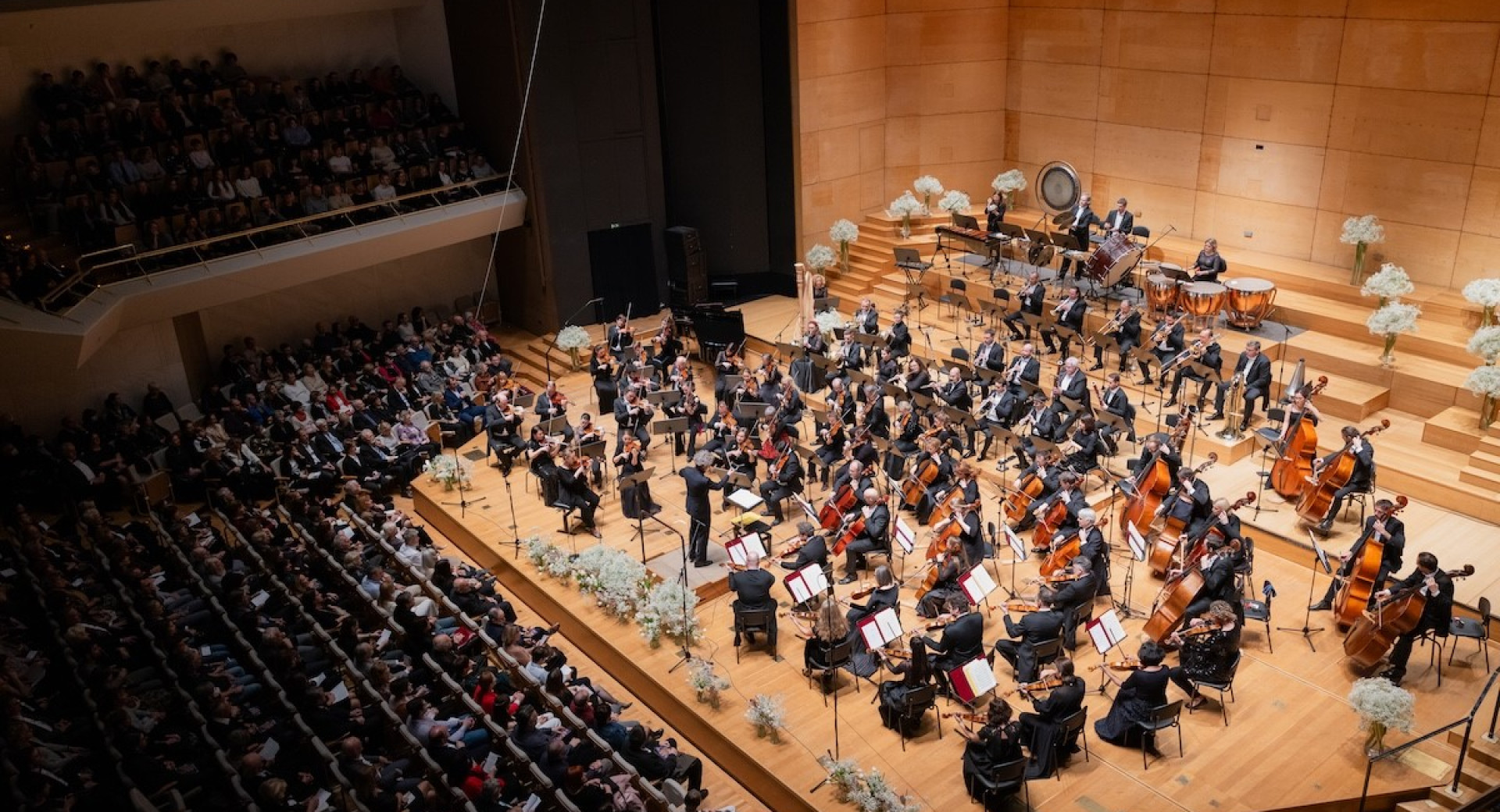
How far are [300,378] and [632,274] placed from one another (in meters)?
6.08

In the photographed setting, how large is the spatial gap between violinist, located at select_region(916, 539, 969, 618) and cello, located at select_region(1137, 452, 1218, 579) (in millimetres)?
2195

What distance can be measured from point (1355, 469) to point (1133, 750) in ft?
15.3

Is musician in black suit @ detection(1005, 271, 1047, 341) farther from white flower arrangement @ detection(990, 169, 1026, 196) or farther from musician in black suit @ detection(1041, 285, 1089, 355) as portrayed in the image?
white flower arrangement @ detection(990, 169, 1026, 196)

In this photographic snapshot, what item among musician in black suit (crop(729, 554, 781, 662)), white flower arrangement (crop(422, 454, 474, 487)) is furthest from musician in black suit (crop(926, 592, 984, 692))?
white flower arrangement (crop(422, 454, 474, 487))

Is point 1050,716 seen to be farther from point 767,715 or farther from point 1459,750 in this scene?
point 1459,750

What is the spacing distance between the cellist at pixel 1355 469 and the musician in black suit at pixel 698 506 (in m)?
6.81

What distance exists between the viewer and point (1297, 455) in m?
13.8

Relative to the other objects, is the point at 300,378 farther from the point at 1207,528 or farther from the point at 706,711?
the point at 1207,528

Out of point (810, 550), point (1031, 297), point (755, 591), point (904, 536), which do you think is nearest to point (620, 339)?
point (1031, 297)

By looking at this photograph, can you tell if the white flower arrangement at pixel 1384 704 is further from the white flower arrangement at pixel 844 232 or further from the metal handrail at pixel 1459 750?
the white flower arrangement at pixel 844 232

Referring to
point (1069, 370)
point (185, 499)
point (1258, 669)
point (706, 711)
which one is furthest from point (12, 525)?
point (1258, 669)

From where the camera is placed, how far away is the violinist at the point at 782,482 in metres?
14.6

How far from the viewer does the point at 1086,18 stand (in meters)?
20.9

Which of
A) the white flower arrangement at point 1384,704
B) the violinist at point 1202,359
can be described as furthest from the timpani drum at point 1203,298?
the white flower arrangement at point 1384,704
